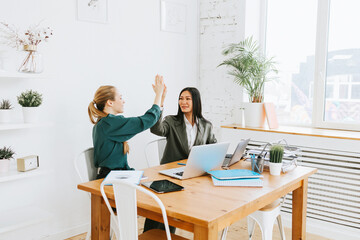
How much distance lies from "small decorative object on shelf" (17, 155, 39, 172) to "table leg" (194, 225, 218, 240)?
1.42 m

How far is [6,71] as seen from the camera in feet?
7.52

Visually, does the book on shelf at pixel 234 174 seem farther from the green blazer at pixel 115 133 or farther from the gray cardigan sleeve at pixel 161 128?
the gray cardigan sleeve at pixel 161 128

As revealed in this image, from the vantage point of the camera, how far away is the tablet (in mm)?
1801

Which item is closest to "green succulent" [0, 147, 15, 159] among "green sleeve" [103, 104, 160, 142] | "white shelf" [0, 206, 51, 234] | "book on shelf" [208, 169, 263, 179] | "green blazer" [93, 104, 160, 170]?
"white shelf" [0, 206, 51, 234]

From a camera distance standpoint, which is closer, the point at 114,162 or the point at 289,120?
the point at 114,162

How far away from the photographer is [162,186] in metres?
1.85

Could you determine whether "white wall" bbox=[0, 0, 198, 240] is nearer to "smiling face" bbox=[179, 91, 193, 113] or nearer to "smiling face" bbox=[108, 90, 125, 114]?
"smiling face" bbox=[108, 90, 125, 114]

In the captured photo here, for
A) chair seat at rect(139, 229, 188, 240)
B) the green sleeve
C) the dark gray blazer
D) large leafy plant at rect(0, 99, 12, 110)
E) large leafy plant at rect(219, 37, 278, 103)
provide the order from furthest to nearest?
large leafy plant at rect(219, 37, 278, 103)
the dark gray blazer
large leafy plant at rect(0, 99, 12, 110)
the green sleeve
chair seat at rect(139, 229, 188, 240)

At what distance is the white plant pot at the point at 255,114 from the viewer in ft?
11.4

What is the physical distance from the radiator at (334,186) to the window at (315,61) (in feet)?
1.57

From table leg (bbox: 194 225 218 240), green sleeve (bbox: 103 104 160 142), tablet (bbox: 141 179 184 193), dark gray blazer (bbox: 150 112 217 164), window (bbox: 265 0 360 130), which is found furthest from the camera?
window (bbox: 265 0 360 130)

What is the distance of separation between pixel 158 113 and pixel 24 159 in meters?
0.95

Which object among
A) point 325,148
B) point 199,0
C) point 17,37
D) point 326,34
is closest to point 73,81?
point 17,37

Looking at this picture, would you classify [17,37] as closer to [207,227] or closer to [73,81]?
[73,81]
